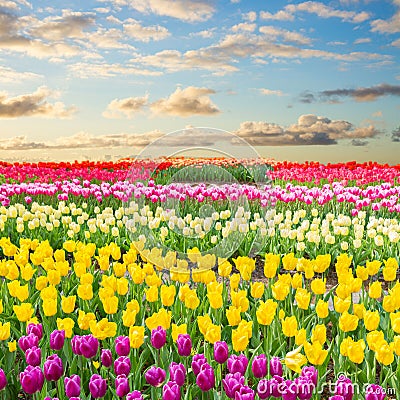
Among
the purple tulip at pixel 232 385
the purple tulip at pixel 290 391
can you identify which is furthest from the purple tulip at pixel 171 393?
the purple tulip at pixel 290 391

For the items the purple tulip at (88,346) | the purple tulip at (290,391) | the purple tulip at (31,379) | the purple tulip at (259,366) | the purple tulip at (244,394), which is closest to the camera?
the purple tulip at (244,394)

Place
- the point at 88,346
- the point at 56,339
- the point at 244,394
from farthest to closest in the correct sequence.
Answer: the point at 56,339 < the point at 88,346 < the point at 244,394

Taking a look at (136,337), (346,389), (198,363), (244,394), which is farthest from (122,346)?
(346,389)

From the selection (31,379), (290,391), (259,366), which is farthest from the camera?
(259,366)

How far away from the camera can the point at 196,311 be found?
420 cm

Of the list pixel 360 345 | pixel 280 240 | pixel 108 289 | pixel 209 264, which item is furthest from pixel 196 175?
pixel 360 345

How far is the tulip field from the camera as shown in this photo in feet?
9.57

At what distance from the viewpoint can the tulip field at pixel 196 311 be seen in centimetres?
292

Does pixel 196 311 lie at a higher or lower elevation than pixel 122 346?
lower

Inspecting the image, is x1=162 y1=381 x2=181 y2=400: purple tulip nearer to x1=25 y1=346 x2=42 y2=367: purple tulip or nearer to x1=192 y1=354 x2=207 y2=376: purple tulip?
x1=192 y1=354 x2=207 y2=376: purple tulip

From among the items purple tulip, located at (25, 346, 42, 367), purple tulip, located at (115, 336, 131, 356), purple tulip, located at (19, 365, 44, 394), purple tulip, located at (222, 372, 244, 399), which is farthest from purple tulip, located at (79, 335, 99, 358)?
purple tulip, located at (222, 372, 244, 399)

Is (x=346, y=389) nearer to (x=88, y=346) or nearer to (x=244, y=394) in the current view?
(x=244, y=394)

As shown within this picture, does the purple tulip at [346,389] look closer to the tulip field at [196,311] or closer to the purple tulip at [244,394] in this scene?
the tulip field at [196,311]

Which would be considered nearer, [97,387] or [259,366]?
[97,387]
